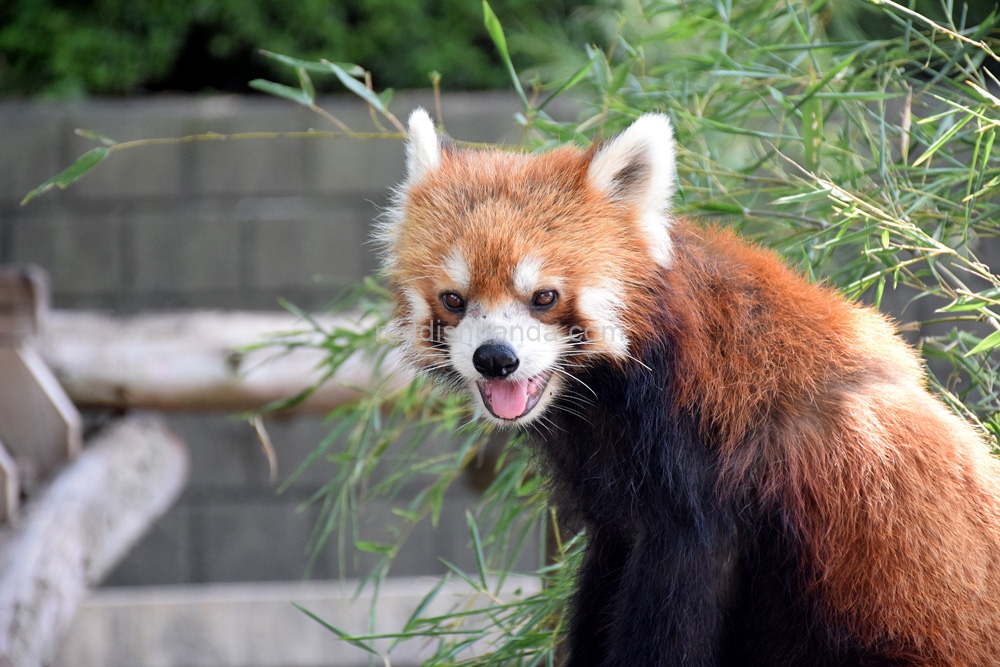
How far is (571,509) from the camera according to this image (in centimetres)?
222

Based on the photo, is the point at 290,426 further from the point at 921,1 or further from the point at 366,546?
the point at 921,1

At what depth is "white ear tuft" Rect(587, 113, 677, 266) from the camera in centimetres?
200

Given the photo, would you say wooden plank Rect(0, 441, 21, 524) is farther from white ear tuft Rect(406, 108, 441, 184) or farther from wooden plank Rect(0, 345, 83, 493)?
white ear tuft Rect(406, 108, 441, 184)

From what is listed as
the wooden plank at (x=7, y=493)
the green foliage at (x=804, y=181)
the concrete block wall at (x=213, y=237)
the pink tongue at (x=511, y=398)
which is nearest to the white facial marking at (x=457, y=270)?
the pink tongue at (x=511, y=398)

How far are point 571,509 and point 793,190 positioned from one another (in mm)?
959

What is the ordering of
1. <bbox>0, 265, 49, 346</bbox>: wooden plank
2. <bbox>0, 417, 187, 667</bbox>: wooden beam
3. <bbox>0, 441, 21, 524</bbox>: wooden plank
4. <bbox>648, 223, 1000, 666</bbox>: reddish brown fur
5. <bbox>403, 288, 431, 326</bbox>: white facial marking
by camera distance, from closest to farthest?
<bbox>648, 223, 1000, 666</bbox>: reddish brown fur < <bbox>403, 288, 431, 326</bbox>: white facial marking < <bbox>0, 417, 187, 667</bbox>: wooden beam < <bbox>0, 441, 21, 524</bbox>: wooden plank < <bbox>0, 265, 49, 346</bbox>: wooden plank

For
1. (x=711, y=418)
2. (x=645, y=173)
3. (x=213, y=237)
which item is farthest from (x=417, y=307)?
(x=213, y=237)

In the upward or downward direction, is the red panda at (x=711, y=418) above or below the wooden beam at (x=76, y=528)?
above

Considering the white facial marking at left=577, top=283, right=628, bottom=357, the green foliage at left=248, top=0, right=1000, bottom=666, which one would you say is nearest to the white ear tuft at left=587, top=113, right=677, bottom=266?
the white facial marking at left=577, top=283, right=628, bottom=357

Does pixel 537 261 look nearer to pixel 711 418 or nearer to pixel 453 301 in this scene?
pixel 453 301

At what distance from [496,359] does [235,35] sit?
4217 mm

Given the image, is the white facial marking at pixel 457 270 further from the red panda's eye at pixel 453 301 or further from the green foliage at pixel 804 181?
the green foliage at pixel 804 181

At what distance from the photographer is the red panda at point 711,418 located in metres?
1.88

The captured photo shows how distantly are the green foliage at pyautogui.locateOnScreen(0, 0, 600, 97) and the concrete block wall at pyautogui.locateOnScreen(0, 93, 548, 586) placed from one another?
0.54 meters
